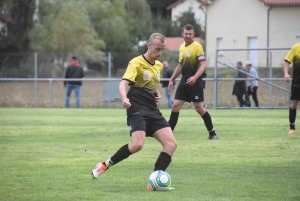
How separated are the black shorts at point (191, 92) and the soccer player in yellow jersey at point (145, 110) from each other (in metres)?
4.77

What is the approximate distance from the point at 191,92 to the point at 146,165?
3767 mm

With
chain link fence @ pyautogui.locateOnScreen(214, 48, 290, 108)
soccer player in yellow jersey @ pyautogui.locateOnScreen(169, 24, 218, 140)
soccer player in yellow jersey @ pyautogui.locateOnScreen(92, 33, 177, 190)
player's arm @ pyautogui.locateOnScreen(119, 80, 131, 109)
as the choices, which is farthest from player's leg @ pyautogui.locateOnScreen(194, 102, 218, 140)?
chain link fence @ pyautogui.locateOnScreen(214, 48, 290, 108)

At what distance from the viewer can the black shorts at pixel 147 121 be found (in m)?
7.97

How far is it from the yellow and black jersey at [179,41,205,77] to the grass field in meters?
1.30

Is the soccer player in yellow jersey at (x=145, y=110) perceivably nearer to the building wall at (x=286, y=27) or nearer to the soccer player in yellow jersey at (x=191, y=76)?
the soccer player in yellow jersey at (x=191, y=76)

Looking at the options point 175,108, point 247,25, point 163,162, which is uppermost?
point 247,25

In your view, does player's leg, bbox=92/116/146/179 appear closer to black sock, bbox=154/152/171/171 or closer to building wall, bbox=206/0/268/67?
black sock, bbox=154/152/171/171

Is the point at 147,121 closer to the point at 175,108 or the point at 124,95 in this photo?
the point at 124,95

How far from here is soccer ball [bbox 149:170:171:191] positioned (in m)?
7.47

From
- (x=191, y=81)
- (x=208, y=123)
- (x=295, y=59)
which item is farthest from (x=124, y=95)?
(x=295, y=59)

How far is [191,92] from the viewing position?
1311 cm

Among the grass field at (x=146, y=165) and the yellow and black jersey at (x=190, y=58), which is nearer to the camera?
the grass field at (x=146, y=165)

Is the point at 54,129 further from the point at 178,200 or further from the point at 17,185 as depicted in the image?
the point at 178,200

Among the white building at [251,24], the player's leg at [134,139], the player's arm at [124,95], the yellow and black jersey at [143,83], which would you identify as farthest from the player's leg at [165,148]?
the white building at [251,24]
